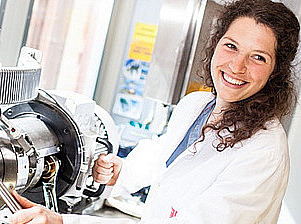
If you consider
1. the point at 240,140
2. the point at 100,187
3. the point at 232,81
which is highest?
the point at 232,81

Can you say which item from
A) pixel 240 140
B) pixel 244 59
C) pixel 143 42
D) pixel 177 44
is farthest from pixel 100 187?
pixel 143 42

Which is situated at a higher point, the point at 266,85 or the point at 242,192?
the point at 266,85

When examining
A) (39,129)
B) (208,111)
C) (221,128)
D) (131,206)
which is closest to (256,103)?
(221,128)

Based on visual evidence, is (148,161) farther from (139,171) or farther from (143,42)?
(143,42)

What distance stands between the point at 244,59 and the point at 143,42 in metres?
1.88

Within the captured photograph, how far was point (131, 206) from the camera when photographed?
2.38 m

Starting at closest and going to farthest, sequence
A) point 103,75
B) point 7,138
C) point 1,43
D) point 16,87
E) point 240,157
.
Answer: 1. point 16,87
2. point 7,138
3. point 240,157
4. point 1,43
5. point 103,75

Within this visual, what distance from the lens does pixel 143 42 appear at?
10.5 feet

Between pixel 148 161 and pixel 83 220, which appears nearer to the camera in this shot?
pixel 83 220

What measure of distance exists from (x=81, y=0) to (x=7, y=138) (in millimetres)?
2102

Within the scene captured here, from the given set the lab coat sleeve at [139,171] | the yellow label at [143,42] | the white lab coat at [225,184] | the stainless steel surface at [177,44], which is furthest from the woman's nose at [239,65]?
the yellow label at [143,42]

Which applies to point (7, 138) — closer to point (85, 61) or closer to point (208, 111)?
point (208, 111)

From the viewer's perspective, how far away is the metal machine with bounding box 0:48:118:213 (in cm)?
109

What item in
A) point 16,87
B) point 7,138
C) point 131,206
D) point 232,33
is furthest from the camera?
point 131,206
